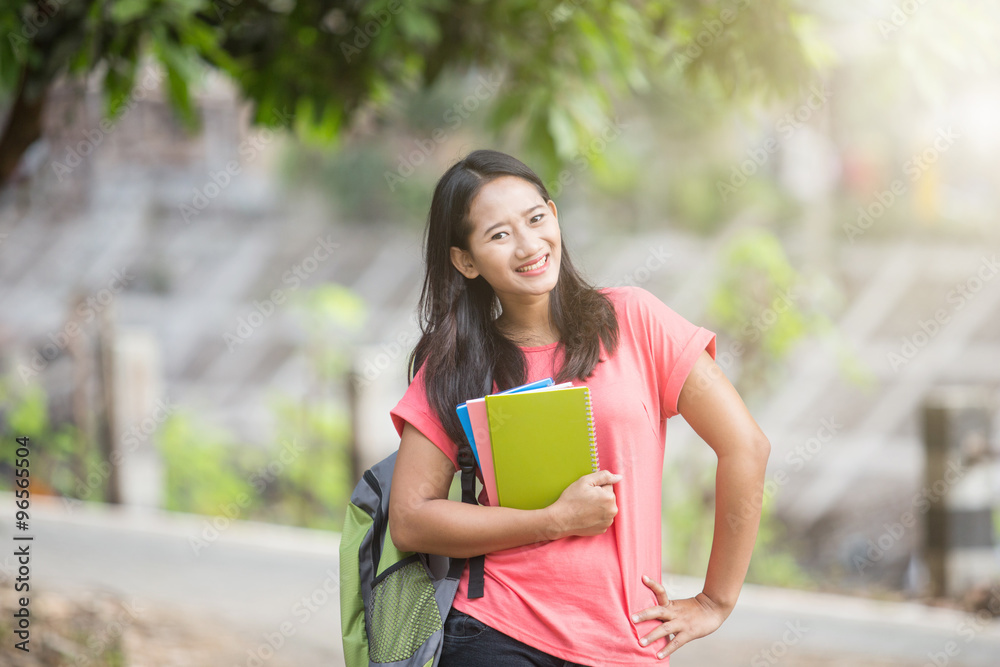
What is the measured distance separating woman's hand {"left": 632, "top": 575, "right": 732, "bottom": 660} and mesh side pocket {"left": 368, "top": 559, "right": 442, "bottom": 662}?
0.38 m

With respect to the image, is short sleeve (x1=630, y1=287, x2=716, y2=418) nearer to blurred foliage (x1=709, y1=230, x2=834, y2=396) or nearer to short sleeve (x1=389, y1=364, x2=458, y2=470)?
short sleeve (x1=389, y1=364, x2=458, y2=470)

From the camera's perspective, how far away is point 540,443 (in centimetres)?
153

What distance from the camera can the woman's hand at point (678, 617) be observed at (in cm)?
158

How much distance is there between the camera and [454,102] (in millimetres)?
12227

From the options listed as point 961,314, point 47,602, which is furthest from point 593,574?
point 961,314

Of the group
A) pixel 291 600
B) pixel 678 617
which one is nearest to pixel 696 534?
pixel 291 600

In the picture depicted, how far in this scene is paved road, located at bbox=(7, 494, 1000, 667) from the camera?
3.80 m

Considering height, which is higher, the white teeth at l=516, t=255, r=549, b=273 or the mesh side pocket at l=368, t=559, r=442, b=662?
the white teeth at l=516, t=255, r=549, b=273

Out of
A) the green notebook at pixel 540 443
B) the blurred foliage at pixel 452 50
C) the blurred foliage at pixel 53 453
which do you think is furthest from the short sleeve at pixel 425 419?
the blurred foliage at pixel 53 453

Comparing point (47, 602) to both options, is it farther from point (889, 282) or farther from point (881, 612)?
point (889, 282)

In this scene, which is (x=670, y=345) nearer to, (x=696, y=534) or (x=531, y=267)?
(x=531, y=267)

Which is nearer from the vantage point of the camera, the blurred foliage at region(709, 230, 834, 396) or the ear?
the ear

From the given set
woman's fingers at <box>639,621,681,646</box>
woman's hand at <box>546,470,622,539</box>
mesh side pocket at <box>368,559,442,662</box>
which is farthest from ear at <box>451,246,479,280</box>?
woman's fingers at <box>639,621,681,646</box>

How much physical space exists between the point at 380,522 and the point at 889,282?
11.5 m
